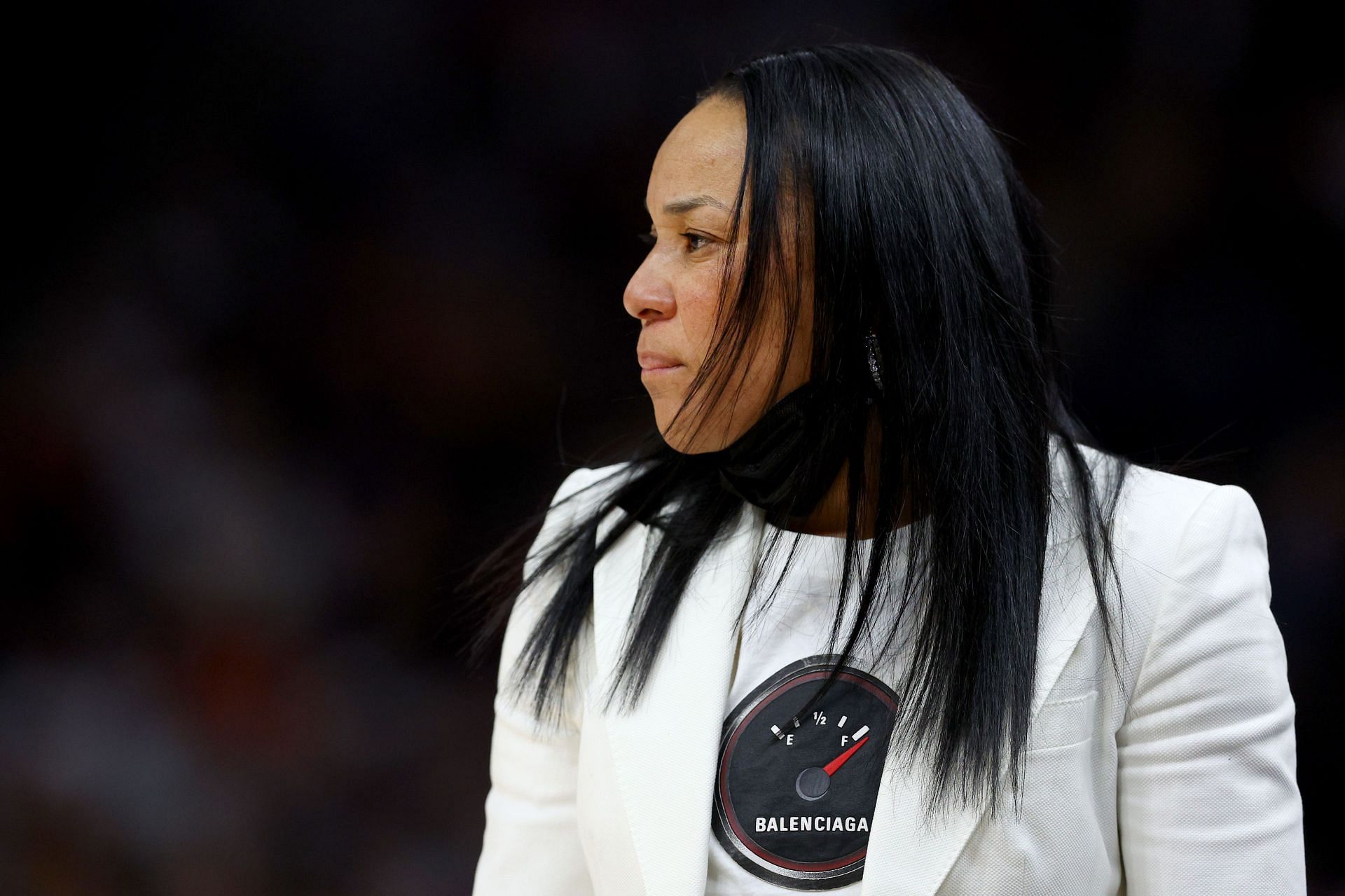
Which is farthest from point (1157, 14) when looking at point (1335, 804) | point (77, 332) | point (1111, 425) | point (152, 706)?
point (152, 706)

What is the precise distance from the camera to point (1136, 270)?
152cm

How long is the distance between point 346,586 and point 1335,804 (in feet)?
4.33

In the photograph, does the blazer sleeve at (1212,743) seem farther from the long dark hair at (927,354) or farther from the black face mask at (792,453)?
the black face mask at (792,453)

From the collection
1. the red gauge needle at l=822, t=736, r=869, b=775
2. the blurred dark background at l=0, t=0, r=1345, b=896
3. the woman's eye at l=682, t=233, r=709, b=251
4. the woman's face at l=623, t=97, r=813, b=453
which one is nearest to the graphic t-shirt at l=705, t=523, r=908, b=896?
the red gauge needle at l=822, t=736, r=869, b=775

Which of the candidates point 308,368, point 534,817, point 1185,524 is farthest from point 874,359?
point 308,368

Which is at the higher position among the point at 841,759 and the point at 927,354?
the point at 927,354

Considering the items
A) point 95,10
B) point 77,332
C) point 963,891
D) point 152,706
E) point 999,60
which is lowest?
point 152,706

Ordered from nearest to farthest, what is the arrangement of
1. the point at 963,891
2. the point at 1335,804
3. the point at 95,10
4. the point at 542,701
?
the point at 963,891 → the point at 542,701 → the point at 1335,804 → the point at 95,10

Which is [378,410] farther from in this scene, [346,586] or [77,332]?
[77,332]

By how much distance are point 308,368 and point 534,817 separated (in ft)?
2.75

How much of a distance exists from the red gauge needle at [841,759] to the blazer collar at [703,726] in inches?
1.6

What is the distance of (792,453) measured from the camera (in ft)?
3.19

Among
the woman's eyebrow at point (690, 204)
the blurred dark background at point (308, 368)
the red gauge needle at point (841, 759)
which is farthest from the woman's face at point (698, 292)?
the blurred dark background at point (308, 368)

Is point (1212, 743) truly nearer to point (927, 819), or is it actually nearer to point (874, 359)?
point (927, 819)
